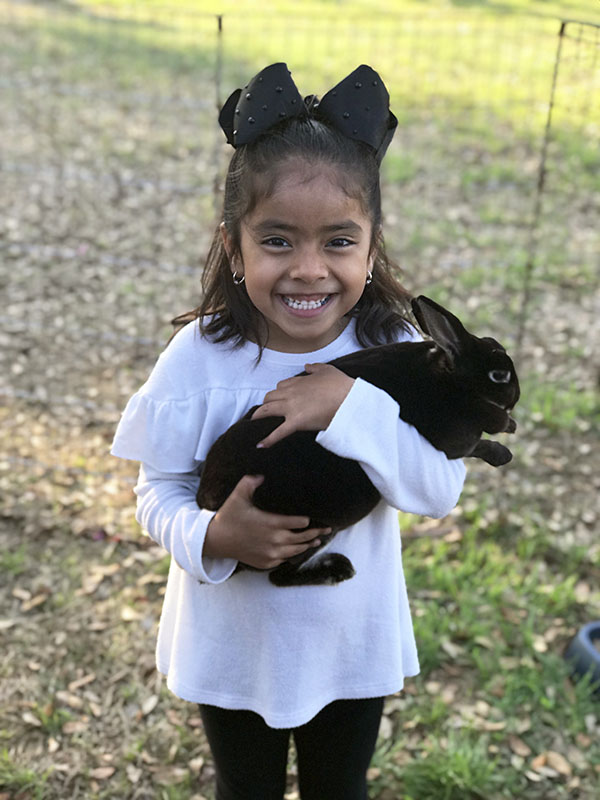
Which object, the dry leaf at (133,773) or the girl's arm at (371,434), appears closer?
the girl's arm at (371,434)

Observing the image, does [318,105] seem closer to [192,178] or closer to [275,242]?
[275,242]

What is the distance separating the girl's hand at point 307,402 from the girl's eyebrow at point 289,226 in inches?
11.0

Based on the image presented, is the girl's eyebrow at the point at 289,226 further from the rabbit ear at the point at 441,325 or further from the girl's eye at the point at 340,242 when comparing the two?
the rabbit ear at the point at 441,325

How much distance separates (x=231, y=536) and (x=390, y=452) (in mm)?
355

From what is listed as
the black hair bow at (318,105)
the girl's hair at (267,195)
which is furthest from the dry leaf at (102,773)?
the black hair bow at (318,105)

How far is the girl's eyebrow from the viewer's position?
1.67m

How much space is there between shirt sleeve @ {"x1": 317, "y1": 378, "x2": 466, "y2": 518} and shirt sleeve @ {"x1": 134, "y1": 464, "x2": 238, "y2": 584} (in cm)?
32

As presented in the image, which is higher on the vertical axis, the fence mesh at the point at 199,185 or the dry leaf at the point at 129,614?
the fence mesh at the point at 199,185

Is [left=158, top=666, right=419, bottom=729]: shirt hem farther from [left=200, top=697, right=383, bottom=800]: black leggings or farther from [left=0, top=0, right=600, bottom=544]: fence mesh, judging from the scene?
[left=0, top=0, right=600, bottom=544]: fence mesh

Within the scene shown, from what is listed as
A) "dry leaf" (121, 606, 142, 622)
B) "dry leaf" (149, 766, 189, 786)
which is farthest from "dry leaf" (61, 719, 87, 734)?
"dry leaf" (121, 606, 142, 622)

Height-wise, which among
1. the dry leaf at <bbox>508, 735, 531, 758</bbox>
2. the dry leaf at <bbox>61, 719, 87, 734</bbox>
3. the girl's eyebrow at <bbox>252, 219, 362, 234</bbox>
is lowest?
the dry leaf at <bbox>61, 719, 87, 734</bbox>

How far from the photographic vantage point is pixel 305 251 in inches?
65.8

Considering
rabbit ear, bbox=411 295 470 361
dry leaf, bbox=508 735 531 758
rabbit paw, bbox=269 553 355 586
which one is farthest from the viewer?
dry leaf, bbox=508 735 531 758

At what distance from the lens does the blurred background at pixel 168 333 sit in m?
3.02
